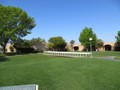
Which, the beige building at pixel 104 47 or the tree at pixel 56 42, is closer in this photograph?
the tree at pixel 56 42

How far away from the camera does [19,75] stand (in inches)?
458

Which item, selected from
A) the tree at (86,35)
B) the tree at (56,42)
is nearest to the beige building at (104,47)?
the tree at (56,42)

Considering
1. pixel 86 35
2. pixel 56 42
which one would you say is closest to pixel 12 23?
pixel 86 35

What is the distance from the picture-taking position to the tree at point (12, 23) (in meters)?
50.3

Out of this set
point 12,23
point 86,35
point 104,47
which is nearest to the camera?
point 12,23

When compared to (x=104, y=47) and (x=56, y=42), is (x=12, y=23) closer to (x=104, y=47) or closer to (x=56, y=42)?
(x=56, y=42)

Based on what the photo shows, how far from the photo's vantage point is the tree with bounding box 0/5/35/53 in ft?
165

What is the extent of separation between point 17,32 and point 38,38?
2859cm

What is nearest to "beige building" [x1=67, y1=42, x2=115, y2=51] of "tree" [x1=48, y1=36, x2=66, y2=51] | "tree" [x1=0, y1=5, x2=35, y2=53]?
"tree" [x1=48, y1=36, x2=66, y2=51]

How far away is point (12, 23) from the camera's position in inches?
2036

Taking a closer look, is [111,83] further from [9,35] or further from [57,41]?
[57,41]

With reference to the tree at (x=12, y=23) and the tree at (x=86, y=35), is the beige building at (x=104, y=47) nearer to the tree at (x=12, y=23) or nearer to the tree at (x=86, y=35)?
the tree at (x=86, y=35)

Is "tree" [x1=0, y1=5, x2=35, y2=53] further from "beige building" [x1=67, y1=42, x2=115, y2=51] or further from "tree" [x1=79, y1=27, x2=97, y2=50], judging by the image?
"beige building" [x1=67, y1=42, x2=115, y2=51]

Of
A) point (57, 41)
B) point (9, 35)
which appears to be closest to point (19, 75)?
point (9, 35)
